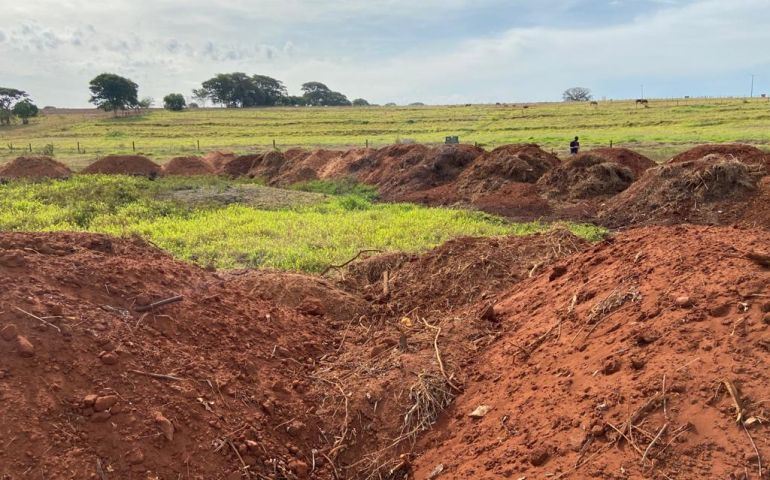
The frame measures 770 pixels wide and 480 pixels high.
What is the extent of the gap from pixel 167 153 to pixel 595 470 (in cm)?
4006

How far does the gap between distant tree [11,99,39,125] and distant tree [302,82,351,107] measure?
5384cm

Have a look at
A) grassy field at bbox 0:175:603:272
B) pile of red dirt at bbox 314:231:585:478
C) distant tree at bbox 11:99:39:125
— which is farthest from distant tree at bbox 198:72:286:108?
pile of red dirt at bbox 314:231:585:478

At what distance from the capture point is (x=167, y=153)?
39156 mm

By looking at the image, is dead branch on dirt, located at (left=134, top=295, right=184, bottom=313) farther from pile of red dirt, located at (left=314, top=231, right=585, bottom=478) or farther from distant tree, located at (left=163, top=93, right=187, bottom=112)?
distant tree, located at (left=163, top=93, right=187, bottom=112)

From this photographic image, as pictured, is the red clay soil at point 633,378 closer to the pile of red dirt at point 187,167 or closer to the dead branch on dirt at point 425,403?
the dead branch on dirt at point 425,403

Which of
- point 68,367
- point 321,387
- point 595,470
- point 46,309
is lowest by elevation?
point 321,387

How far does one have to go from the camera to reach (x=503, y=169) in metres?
19.3

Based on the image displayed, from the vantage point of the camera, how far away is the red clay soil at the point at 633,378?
9.69ft

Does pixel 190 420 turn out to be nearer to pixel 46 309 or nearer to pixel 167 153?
pixel 46 309

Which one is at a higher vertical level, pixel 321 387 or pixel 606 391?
pixel 606 391

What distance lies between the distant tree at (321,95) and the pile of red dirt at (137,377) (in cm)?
11255

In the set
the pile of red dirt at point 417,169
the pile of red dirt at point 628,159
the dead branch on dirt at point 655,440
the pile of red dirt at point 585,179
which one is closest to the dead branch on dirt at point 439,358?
the dead branch on dirt at point 655,440

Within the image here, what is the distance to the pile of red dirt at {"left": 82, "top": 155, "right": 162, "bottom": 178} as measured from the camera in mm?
26422

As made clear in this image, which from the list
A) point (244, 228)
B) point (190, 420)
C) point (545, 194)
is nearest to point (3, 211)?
point (244, 228)
